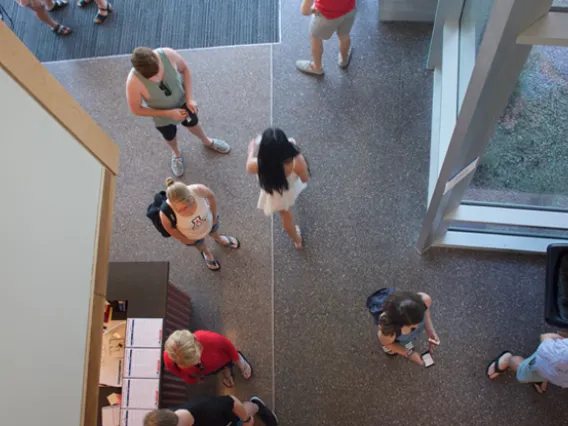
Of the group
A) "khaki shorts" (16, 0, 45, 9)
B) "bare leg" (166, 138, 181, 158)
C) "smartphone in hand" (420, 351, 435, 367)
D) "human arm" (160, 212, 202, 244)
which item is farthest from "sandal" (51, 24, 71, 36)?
"smartphone in hand" (420, 351, 435, 367)

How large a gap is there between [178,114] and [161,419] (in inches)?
80.6

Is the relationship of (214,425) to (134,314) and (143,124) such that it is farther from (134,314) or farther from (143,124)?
(143,124)

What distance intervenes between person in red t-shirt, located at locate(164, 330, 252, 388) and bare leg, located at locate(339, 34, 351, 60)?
267cm

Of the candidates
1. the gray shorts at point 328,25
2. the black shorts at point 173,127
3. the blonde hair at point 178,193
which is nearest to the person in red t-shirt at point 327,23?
the gray shorts at point 328,25

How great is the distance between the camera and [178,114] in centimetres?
351

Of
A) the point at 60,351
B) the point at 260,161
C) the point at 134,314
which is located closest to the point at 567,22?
the point at 260,161

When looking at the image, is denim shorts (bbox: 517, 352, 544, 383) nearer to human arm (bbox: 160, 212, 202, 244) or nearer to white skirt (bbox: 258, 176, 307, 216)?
white skirt (bbox: 258, 176, 307, 216)

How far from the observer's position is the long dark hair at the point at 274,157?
287 centimetres

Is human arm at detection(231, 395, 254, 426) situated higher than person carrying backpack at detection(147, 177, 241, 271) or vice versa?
person carrying backpack at detection(147, 177, 241, 271)

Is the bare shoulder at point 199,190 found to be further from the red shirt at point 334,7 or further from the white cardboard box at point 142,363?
the red shirt at point 334,7

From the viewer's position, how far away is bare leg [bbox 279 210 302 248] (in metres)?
3.45

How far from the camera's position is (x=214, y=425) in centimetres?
282

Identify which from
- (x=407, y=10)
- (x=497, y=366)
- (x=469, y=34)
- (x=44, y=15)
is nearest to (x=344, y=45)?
(x=407, y=10)

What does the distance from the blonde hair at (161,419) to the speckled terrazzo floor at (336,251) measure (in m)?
1.04
